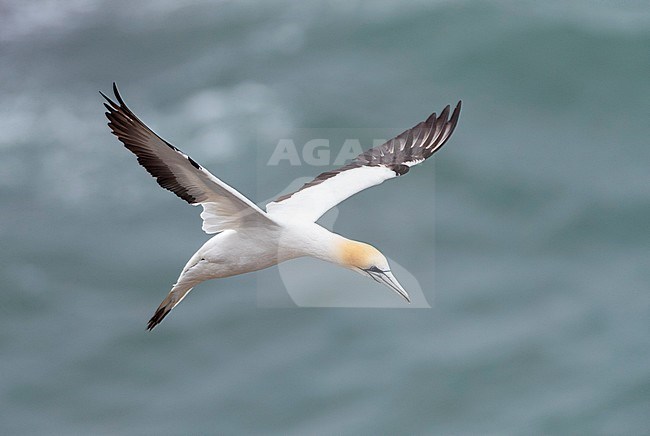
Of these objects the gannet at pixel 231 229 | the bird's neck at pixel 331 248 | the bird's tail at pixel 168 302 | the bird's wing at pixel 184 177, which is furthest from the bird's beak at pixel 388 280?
→ the bird's tail at pixel 168 302

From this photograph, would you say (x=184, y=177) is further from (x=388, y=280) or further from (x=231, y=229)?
(x=388, y=280)

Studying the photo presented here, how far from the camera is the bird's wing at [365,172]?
36.4 feet

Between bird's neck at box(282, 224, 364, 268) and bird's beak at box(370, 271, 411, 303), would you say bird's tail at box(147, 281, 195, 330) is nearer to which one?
bird's neck at box(282, 224, 364, 268)

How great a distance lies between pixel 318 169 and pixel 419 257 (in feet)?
8.58

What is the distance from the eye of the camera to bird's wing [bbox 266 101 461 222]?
11.1 metres

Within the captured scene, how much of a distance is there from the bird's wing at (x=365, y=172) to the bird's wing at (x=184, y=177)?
67cm

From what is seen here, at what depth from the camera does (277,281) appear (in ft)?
63.4

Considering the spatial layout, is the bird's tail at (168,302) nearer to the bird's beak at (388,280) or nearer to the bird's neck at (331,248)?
the bird's neck at (331,248)

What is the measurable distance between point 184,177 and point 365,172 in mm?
2661

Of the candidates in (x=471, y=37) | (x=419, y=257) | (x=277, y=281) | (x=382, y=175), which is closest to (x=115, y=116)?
(x=382, y=175)

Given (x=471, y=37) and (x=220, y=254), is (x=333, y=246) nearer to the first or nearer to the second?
(x=220, y=254)

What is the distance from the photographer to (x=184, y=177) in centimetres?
970

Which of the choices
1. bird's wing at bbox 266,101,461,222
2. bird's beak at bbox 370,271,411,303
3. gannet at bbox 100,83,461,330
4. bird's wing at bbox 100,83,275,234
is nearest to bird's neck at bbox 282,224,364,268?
gannet at bbox 100,83,461,330

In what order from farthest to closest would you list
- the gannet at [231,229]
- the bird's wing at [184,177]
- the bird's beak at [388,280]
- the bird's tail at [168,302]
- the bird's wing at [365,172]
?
the bird's wing at [365,172] < the bird's tail at [168,302] < the bird's beak at [388,280] < the gannet at [231,229] < the bird's wing at [184,177]
